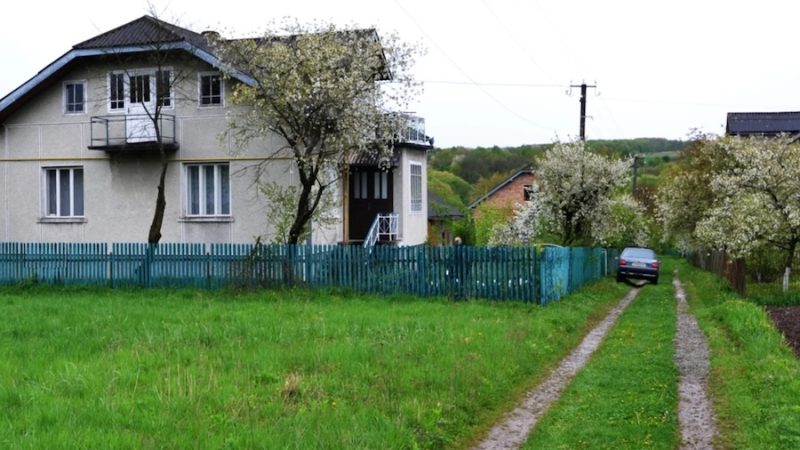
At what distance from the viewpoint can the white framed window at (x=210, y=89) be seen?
86.9 ft

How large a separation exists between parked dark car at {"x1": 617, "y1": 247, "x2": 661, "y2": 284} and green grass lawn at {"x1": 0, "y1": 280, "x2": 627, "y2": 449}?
2011cm

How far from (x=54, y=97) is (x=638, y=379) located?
22678mm

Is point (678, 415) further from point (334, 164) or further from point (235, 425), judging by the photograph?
point (334, 164)

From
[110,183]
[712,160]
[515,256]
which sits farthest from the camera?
[712,160]

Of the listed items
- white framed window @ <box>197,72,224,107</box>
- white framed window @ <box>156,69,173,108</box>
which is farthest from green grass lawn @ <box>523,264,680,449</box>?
white framed window @ <box>156,69,173,108</box>

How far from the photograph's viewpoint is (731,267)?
93.3 ft

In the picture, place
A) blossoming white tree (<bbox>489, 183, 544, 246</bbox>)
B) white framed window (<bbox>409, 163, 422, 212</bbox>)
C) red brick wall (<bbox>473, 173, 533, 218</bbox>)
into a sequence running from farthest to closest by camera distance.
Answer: red brick wall (<bbox>473, 173, 533, 218</bbox>)
blossoming white tree (<bbox>489, 183, 544, 246</bbox>)
white framed window (<bbox>409, 163, 422, 212</bbox>)

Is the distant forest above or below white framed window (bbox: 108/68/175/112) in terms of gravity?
above

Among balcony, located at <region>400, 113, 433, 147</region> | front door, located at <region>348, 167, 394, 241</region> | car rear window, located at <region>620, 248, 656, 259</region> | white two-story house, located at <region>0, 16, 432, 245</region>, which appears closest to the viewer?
white two-story house, located at <region>0, 16, 432, 245</region>

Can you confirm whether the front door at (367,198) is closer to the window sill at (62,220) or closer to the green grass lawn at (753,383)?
the window sill at (62,220)

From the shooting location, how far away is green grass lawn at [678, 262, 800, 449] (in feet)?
28.6

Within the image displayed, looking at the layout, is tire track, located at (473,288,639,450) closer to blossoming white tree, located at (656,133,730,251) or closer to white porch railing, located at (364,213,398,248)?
white porch railing, located at (364,213,398,248)

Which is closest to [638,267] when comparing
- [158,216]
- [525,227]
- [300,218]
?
[525,227]

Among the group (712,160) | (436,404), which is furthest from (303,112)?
(712,160)
